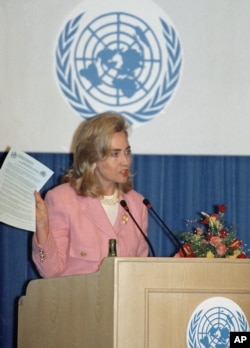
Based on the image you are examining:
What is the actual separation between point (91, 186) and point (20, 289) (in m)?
1.26

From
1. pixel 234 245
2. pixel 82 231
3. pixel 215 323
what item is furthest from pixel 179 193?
pixel 215 323

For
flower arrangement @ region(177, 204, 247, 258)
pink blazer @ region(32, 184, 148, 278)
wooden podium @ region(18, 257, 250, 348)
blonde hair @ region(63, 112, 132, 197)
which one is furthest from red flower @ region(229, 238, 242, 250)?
blonde hair @ region(63, 112, 132, 197)

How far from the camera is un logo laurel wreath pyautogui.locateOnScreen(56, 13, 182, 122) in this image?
4.55m

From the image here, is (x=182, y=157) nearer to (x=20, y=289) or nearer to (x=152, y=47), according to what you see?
(x=152, y=47)

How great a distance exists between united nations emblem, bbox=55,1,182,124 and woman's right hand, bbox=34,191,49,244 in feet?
4.56

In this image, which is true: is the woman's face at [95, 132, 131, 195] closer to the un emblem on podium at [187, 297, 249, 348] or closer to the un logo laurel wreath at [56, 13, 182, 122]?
the un logo laurel wreath at [56, 13, 182, 122]

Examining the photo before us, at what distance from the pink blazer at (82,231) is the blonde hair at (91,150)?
46 millimetres

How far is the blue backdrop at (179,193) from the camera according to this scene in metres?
4.73

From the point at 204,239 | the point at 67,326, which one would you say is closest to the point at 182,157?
the point at 204,239

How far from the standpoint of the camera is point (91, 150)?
3.73m

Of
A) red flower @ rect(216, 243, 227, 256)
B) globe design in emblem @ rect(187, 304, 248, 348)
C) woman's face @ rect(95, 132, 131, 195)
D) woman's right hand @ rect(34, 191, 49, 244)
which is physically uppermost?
woman's face @ rect(95, 132, 131, 195)

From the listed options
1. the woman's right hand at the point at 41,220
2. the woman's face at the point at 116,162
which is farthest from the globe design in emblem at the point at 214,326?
the woman's face at the point at 116,162

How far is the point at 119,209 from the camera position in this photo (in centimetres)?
375

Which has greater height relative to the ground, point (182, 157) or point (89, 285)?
point (182, 157)
